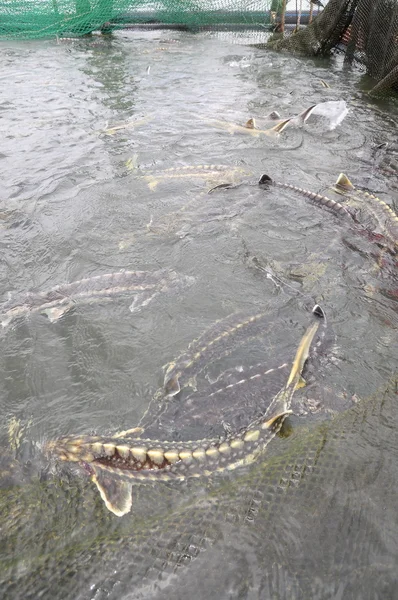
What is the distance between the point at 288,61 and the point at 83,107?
20.2 feet

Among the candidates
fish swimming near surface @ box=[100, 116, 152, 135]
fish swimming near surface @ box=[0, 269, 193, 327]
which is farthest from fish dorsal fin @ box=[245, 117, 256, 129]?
fish swimming near surface @ box=[0, 269, 193, 327]

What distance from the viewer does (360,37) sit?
9.77 metres

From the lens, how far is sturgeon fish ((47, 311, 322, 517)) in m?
2.26

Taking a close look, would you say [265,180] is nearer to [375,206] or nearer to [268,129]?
[375,206]

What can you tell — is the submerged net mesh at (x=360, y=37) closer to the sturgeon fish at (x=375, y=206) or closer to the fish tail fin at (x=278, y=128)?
the fish tail fin at (x=278, y=128)

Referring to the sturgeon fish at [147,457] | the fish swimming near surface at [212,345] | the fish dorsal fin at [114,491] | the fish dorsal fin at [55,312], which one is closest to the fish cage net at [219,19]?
the fish swimming near surface at [212,345]

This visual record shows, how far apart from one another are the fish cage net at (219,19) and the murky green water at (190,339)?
3485 mm

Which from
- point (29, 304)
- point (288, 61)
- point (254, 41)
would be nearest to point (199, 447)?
point (29, 304)

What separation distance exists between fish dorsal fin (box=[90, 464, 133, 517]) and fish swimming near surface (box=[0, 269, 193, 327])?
150 centimetres

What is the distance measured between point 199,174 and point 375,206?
215 centimetres

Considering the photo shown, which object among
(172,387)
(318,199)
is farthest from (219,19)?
(172,387)

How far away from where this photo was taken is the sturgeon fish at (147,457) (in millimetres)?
2258

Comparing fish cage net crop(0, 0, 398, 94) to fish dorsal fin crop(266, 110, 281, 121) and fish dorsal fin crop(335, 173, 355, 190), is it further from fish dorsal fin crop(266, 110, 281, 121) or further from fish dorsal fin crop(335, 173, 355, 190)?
fish dorsal fin crop(335, 173, 355, 190)

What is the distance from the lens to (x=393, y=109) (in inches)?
305
